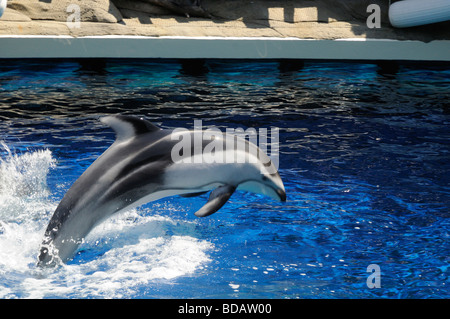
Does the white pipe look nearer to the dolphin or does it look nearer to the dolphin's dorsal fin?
the dolphin

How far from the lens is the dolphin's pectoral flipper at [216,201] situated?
412cm

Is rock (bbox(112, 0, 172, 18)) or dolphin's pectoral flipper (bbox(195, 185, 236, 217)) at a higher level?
rock (bbox(112, 0, 172, 18))

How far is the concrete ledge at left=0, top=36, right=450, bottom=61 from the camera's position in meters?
11.0

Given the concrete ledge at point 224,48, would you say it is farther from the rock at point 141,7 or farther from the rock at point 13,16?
the rock at point 141,7

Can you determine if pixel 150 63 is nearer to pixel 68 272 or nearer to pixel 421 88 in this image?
pixel 421 88

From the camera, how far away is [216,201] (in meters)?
4.19

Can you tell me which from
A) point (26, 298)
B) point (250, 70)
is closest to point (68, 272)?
point (26, 298)

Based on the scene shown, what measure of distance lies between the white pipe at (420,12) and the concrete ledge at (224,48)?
1.64 feet

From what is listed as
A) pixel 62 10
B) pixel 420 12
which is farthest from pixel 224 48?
pixel 420 12

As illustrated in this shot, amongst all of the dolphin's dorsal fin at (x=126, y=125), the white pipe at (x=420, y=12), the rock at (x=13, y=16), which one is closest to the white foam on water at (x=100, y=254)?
the dolphin's dorsal fin at (x=126, y=125)

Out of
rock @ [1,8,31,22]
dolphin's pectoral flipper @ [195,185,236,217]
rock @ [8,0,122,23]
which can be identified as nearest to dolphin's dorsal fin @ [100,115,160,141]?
dolphin's pectoral flipper @ [195,185,236,217]

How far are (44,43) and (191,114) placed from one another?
3.99m

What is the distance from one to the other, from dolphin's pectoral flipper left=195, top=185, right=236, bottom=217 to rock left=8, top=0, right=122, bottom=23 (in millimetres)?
8211

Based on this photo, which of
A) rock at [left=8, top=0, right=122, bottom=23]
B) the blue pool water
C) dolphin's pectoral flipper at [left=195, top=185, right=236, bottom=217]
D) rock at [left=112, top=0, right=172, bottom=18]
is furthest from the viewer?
rock at [left=112, top=0, right=172, bottom=18]
